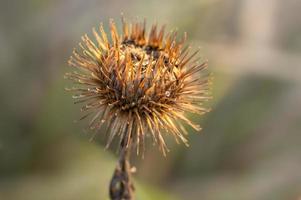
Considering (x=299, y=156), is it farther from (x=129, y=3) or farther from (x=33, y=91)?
(x=33, y=91)

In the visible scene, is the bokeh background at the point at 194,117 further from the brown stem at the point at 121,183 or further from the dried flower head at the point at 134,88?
the dried flower head at the point at 134,88

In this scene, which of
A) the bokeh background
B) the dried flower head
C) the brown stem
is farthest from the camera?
the bokeh background

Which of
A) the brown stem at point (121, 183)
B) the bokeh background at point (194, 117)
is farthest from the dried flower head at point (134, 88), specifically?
the bokeh background at point (194, 117)

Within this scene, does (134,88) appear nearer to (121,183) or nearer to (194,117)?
(121,183)

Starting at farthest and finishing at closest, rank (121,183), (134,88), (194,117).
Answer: (194,117) < (121,183) < (134,88)

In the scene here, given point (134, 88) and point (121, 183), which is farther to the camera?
point (121, 183)

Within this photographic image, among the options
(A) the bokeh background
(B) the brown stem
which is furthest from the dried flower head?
(A) the bokeh background

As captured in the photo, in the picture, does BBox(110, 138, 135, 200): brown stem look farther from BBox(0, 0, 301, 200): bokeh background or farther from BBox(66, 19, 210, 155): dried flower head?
BBox(0, 0, 301, 200): bokeh background

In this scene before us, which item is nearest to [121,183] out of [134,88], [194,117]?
[134,88]
